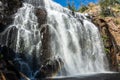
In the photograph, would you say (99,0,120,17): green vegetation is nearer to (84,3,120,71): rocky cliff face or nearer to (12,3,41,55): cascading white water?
(84,3,120,71): rocky cliff face

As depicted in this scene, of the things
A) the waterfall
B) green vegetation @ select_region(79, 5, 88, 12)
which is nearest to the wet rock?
the waterfall

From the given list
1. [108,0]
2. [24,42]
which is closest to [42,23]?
[24,42]

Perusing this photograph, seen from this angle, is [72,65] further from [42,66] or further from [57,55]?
[42,66]

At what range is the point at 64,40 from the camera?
33.9 m

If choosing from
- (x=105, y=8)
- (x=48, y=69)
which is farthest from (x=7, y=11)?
(x=105, y=8)

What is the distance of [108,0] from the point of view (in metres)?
77.1

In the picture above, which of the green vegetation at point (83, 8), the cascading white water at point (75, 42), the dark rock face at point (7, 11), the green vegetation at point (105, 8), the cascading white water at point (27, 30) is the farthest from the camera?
the green vegetation at point (83, 8)

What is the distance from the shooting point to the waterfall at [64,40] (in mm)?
29312

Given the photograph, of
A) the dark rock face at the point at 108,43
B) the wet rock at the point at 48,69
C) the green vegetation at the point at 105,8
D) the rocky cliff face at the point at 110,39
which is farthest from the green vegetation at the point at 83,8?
the wet rock at the point at 48,69

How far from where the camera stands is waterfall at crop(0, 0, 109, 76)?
1154 inches

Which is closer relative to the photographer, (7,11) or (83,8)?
(7,11)

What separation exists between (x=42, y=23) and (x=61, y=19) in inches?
197

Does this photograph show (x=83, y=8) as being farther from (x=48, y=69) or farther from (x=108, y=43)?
(x=48, y=69)

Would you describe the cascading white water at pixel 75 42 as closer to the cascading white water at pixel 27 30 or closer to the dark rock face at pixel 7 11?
the cascading white water at pixel 27 30
